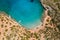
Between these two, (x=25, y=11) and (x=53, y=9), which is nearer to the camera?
(x=53, y=9)

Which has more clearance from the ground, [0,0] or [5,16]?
[0,0]

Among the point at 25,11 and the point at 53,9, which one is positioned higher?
the point at 53,9

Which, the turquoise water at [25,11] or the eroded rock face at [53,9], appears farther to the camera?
the turquoise water at [25,11]

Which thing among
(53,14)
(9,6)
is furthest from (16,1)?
(53,14)

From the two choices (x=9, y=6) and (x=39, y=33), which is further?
(x=9, y=6)

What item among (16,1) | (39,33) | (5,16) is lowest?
(39,33)

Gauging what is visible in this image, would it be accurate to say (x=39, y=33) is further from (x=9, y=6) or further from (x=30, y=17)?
(x=9, y=6)

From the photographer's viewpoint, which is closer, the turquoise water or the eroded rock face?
the eroded rock face
